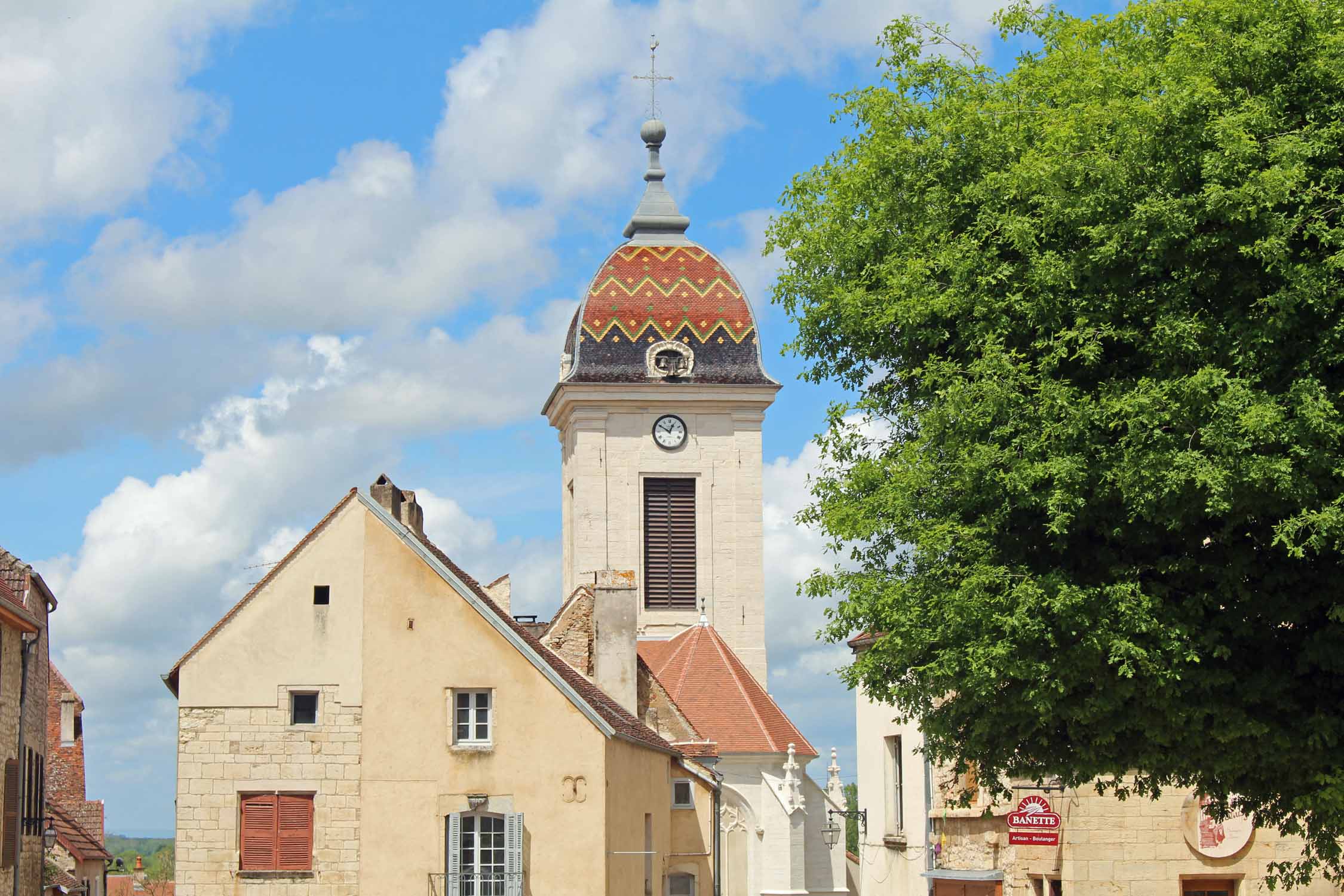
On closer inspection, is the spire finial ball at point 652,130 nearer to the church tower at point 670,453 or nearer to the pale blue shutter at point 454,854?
the church tower at point 670,453

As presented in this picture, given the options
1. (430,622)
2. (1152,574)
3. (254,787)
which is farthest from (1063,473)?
(254,787)

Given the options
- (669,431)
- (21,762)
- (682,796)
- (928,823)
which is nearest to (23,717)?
(21,762)

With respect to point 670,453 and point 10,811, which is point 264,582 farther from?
point 670,453

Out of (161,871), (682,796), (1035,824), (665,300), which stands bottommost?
(161,871)

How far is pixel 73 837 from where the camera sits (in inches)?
1537

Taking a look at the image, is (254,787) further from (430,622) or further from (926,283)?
(926,283)

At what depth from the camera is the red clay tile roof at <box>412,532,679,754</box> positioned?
2641 cm

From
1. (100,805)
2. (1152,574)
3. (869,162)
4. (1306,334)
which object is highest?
(869,162)

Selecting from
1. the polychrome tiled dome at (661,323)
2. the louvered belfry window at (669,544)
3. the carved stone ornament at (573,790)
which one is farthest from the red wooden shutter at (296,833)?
the polychrome tiled dome at (661,323)

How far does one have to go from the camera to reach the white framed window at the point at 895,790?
37.9 meters

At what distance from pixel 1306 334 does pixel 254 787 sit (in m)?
15.6

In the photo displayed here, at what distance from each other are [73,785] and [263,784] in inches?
856

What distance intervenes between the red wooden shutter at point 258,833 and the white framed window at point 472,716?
2729 millimetres

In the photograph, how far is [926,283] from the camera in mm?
19578
